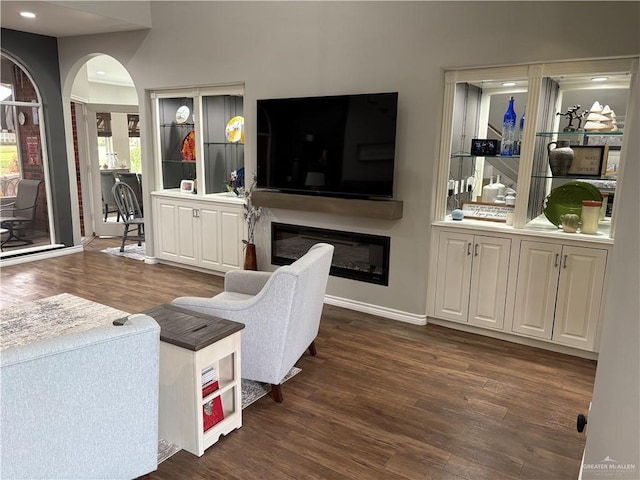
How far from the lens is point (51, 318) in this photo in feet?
13.2

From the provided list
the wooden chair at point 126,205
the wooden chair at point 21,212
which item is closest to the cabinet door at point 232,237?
the wooden chair at point 126,205

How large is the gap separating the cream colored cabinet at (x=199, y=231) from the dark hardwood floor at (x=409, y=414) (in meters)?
1.32

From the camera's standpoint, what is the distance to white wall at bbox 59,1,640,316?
326cm

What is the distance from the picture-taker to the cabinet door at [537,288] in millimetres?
3473

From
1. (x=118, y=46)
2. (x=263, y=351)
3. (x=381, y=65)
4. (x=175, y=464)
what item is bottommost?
(x=175, y=464)

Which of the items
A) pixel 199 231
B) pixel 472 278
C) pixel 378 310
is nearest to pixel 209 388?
pixel 378 310

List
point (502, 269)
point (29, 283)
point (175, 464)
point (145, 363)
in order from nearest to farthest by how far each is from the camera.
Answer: point (145, 363)
point (175, 464)
point (502, 269)
point (29, 283)

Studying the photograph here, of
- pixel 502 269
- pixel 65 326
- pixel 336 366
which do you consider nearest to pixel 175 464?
pixel 336 366

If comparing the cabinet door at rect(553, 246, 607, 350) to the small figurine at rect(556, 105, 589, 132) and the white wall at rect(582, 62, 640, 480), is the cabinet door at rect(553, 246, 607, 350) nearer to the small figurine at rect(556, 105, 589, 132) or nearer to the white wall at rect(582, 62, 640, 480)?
the small figurine at rect(556, 105, 589, 132)

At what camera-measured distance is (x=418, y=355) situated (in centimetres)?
349

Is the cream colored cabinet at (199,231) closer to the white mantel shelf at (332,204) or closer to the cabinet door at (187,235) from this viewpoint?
the cabinet door at (187,235)

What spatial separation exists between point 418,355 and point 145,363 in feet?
7.42

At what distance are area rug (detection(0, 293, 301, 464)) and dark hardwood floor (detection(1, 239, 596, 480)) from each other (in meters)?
0.32

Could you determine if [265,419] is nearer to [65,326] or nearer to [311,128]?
[65,326]
